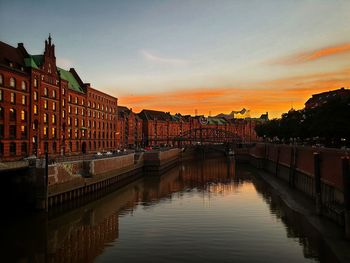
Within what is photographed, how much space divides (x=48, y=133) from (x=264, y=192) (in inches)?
1756

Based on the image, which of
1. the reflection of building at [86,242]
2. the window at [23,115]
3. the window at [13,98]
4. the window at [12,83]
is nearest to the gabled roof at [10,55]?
the window at [12,83]

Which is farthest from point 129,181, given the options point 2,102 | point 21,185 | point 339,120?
point 339,120

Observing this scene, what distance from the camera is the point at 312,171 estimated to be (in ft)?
157

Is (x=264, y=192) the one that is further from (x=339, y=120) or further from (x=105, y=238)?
(x=105, y=238)

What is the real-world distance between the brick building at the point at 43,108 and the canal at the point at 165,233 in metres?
21.5

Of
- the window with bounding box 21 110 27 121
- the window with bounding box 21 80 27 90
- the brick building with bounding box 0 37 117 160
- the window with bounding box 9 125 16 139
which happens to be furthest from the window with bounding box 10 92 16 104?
the window with bounding box 9 125 16 139

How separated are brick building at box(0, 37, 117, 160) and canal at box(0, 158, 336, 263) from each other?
21479 mm

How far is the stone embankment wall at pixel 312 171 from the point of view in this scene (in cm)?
3462

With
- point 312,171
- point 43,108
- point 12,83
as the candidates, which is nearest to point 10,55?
point 12,83

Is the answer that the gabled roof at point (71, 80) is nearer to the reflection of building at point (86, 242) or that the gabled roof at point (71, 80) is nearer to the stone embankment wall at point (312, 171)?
the stone embankment wall at point (312, 171)

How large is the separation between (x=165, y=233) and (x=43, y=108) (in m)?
48.1

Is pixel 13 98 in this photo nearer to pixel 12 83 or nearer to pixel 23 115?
pixel 12 83

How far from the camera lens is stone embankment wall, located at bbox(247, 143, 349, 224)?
3462cm

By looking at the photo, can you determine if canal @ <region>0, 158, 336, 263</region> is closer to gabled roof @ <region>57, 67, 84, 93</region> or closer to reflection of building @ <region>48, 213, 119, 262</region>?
reflection of building @ <region>48, 213, 119, 262</region>
